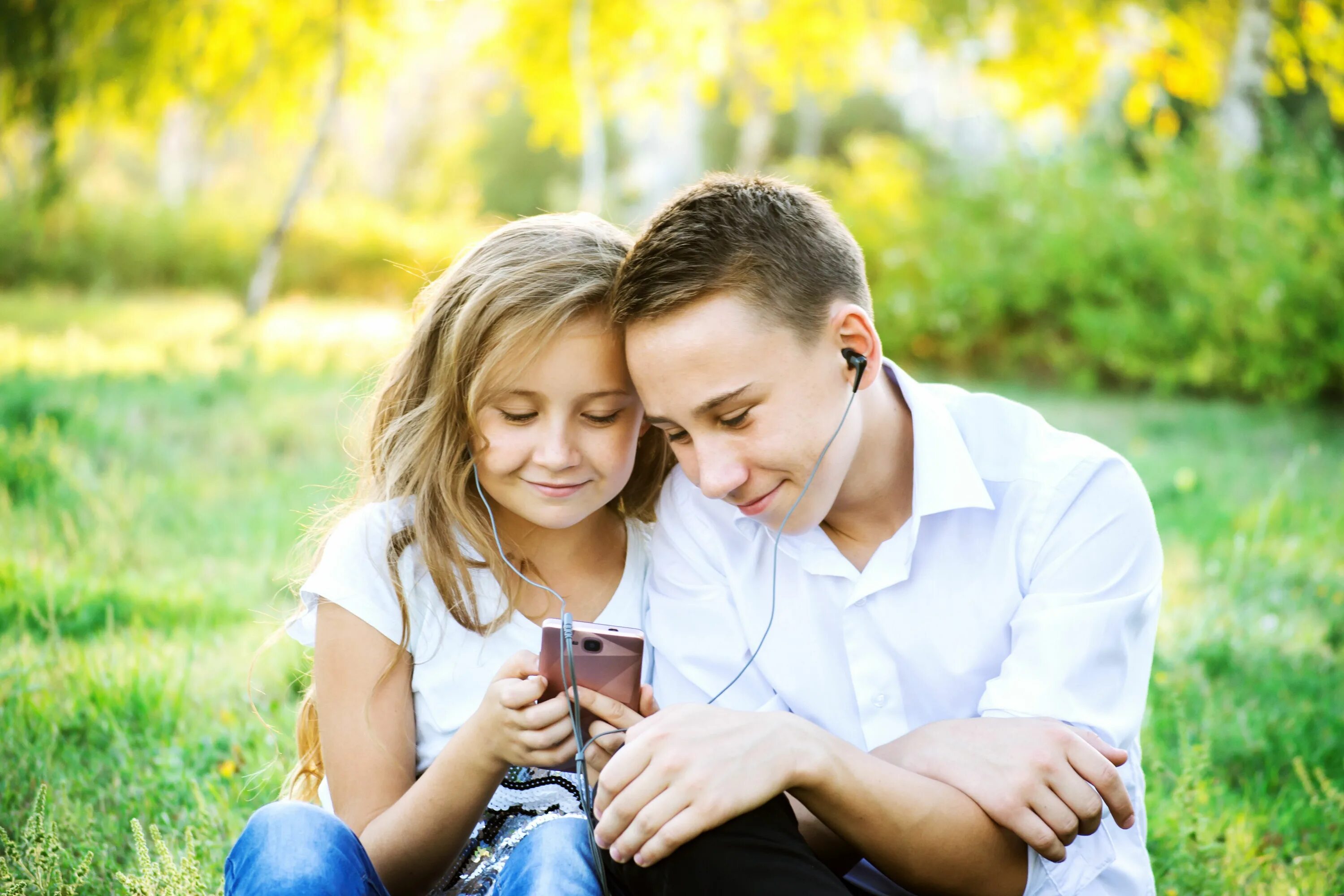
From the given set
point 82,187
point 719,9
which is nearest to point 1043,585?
point 719,9

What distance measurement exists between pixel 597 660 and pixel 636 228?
1618 mm

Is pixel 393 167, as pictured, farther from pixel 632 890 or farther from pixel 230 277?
pixel 632 890

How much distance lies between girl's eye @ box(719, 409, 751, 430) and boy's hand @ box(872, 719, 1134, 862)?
0.71m

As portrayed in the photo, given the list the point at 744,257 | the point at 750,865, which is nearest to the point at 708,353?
the point at 744,257

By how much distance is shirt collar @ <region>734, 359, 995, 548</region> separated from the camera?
213 cm

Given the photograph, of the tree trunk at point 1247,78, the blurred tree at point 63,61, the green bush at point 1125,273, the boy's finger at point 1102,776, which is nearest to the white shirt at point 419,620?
the boy's finger at point 1102,776

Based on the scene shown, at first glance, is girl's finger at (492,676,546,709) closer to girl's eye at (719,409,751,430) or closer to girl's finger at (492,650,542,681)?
girl's finger at (492,650,542,681)

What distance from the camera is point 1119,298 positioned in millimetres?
8383

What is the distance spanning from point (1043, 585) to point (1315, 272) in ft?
19.8

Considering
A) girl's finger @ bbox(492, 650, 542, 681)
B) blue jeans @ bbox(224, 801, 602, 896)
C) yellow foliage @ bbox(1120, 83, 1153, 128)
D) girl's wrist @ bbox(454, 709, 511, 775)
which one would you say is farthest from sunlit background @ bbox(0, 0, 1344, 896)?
girl's finger @ bbox(492, 650, 542, 681)

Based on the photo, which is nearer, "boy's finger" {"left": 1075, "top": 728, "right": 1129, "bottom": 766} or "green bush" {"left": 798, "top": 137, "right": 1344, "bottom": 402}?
"boy's finger" {"left": 1075, "top": 728, "right": 1129, "bottom": 766}

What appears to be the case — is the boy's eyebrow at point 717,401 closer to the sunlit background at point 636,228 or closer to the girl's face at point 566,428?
the girl's face at point 566,428

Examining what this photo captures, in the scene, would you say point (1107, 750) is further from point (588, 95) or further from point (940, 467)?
point (588, 95)

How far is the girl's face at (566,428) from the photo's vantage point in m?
2.31
